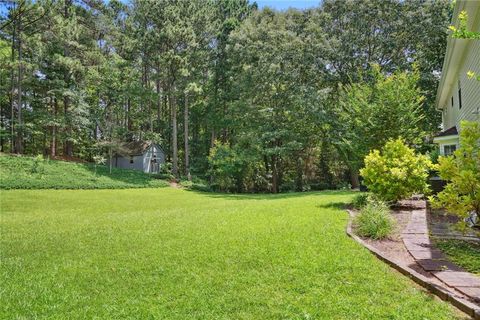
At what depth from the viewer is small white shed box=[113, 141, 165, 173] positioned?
102ft

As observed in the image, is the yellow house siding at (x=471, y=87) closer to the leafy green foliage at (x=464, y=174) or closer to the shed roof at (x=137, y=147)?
the leafy green foliage at (x=464, y=174)

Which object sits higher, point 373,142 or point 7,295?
point 373,142

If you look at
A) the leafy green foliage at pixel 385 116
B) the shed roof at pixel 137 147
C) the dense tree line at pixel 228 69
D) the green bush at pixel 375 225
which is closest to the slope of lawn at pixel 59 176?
the dense tree line at pixel 228 69

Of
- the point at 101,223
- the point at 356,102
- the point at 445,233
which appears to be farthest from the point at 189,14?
the point at 445,233

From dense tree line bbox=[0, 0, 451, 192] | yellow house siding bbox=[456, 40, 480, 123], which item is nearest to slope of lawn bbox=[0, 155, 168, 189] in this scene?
dense tree line bbox=[0, 0, 451, 192]

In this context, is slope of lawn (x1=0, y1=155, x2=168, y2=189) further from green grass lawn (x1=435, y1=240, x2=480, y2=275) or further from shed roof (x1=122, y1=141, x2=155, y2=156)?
green grass lawn (x1=435, y1=240, x2=480, y2=275)

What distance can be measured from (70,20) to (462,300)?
2849cm

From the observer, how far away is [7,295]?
3.96 meters

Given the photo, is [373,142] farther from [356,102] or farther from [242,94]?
[242,94]

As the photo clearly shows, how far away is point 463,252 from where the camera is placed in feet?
16.3

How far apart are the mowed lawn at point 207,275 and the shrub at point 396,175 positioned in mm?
1724

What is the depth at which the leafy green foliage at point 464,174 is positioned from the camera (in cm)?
483

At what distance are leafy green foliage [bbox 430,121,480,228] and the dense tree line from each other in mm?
13379

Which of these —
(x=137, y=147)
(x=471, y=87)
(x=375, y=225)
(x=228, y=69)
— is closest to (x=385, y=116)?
(x=471, y=87)
